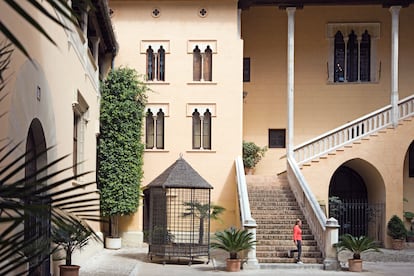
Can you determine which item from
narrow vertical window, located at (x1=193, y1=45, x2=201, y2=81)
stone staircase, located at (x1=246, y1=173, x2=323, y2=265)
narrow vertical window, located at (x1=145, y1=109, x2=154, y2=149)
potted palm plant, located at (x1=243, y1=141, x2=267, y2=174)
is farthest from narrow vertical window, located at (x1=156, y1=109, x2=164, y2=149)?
stone staircase, located at (x1=246, y1=173, x2=323, y2=265)

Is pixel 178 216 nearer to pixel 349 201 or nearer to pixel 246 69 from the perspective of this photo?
pixel 246 69

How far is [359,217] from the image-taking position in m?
25.3

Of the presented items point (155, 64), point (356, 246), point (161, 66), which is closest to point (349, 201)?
point (356, 246)

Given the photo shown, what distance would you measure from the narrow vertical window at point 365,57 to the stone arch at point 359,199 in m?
3.64

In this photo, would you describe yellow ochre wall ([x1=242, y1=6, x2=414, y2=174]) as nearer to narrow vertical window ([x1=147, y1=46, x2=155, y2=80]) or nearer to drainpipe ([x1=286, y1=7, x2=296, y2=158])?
drainpipe ([x1=286, y1=7, x2=296, y2=158])

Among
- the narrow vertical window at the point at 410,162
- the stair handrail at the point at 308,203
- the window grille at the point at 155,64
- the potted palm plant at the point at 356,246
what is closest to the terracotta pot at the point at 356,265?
the potted palm plant at the point at 356,246

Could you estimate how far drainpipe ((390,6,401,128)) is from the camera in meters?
24.3

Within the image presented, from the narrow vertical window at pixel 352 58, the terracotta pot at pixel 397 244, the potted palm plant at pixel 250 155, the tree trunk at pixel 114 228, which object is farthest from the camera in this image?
the narrow vertical window at pixel 352 58

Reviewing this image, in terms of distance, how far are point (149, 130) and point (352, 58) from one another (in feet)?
28.0

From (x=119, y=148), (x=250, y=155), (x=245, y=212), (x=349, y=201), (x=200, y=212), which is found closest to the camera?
(x=245, y=212)

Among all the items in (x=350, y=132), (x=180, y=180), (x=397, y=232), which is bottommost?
(x=397, y=232)

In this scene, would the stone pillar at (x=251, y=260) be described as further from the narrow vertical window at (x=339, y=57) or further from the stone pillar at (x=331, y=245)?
the narrow vertical window at (x=339, y=57)

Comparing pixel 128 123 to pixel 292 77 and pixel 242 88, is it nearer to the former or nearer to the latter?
pixel 242 88

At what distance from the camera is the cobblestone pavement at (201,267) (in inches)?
671
